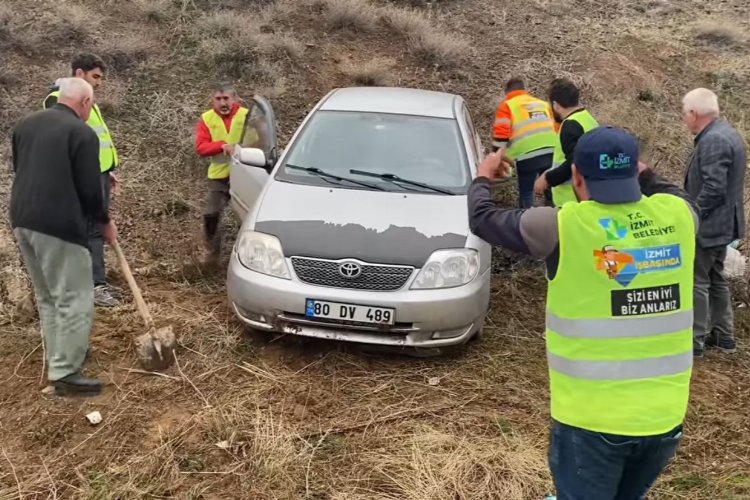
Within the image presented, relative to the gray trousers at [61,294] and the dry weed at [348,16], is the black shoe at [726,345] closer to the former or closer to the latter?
the gray trousers at [61,294]

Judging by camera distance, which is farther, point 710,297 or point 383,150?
point 383,150

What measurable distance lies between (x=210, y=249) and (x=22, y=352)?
2.03 m

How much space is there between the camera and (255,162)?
5.09m

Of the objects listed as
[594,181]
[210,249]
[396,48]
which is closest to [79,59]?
[210,249]

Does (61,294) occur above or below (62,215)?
below

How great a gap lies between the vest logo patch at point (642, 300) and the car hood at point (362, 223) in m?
2.16

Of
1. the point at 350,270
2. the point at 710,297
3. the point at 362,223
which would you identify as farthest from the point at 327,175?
the point at 710,297

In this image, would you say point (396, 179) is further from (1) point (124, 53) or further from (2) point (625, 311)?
(1) point (124, 53)

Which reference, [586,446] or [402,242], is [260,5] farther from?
[586,446]

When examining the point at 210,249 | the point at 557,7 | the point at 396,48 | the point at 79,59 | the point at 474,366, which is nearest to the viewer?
the point at 474,366

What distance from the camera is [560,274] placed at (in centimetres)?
219

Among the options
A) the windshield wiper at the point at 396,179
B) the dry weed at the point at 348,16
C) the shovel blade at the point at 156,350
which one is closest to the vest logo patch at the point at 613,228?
the windshield wiper at the point at 396,179

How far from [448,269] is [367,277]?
52 centimetres

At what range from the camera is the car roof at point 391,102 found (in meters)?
5.64
